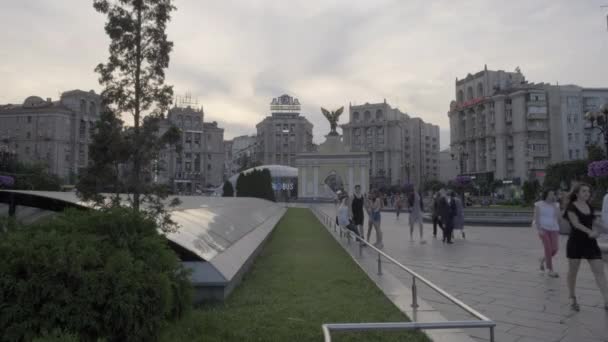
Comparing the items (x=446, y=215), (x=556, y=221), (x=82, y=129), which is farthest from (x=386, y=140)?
(x=556, y=221)

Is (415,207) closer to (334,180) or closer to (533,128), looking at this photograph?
(334,180)

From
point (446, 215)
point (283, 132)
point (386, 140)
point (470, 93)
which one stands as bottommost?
point (446, 215)

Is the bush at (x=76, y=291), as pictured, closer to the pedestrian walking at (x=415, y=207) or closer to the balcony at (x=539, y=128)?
the pedestrian walking at (x=415, y=207)

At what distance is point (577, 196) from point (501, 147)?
79.9m

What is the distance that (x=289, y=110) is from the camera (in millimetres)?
120688

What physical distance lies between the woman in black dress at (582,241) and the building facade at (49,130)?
79.1 meters

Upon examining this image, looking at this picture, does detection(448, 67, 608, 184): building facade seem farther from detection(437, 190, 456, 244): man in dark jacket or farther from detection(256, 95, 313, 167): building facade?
detection(437, 190, 456, 244): man in dark jacket

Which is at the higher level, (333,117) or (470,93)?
(470,93)

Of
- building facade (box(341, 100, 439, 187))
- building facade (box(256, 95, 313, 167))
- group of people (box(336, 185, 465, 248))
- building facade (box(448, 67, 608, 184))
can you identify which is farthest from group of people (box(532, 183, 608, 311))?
building facade (box(256, 95, 313, 167))

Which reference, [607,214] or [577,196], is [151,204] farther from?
[607,214]

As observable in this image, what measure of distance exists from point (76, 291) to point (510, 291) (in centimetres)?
608

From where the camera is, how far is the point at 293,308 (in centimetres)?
550

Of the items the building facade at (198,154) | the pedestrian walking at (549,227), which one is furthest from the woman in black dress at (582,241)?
the building facade at (198,154)

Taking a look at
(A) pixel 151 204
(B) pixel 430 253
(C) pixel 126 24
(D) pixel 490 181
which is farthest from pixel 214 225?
(D) pixel 490 181
